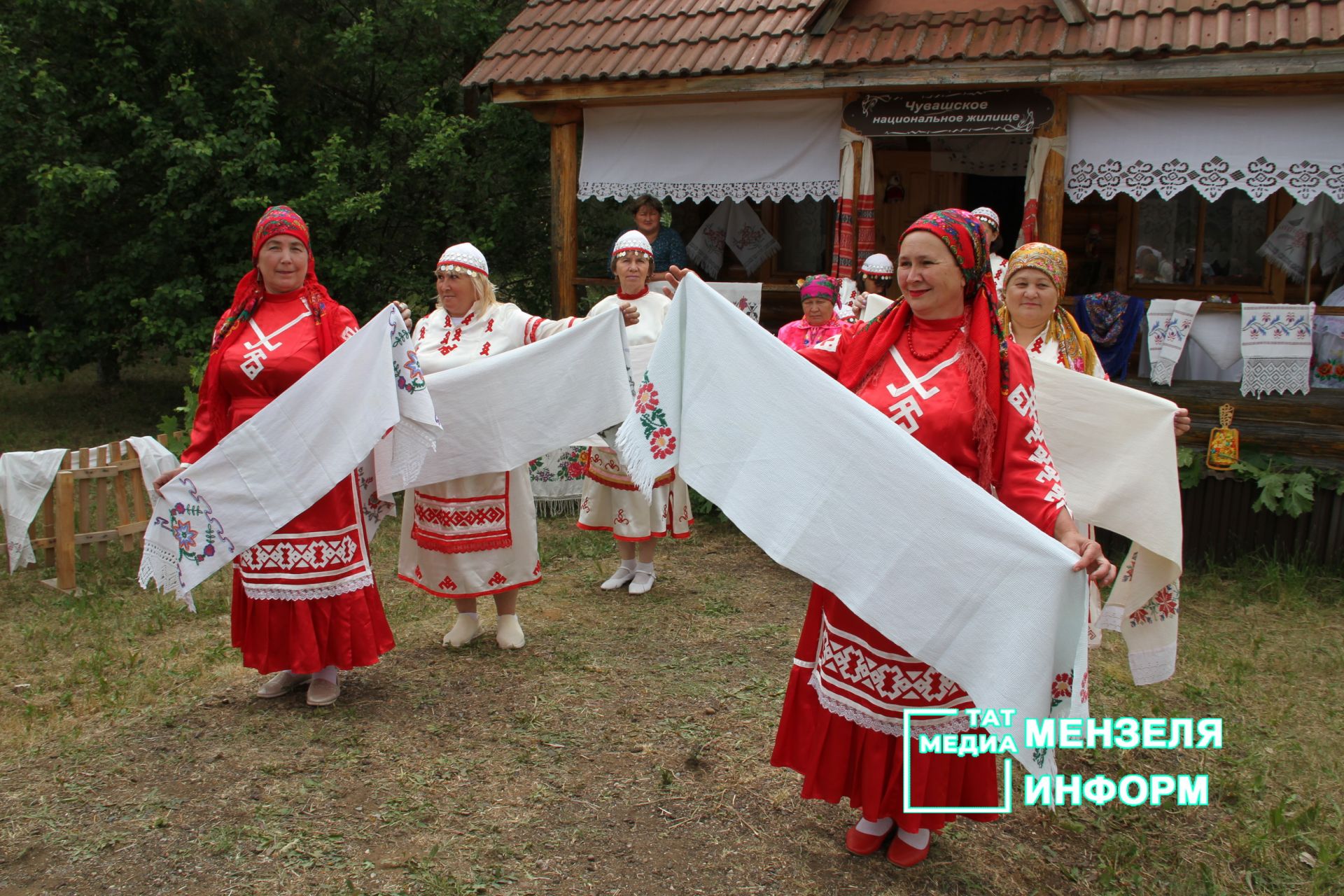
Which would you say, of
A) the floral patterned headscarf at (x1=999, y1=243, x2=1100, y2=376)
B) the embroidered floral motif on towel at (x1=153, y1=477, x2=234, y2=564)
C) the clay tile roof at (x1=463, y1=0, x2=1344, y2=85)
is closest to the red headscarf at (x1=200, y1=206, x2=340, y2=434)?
the embroidered floral motif on towel at (x1=153, y1=477, x2=234, y2=564)

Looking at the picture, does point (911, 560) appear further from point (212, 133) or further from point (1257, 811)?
point (212, 133)

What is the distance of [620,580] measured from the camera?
6.14 metres

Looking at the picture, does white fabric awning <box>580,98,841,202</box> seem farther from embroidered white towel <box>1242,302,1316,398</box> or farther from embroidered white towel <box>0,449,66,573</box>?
embroidered white towel <box>0,449,66,573</box>

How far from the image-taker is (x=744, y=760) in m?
3.81

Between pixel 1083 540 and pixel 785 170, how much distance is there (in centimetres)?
591

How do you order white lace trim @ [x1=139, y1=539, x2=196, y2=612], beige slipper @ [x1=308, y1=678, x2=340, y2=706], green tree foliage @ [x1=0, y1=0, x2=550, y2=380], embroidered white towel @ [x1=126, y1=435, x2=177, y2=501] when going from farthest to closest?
green tree foliage @ [x1=0, y1=0, x2=550, y2=380] < embroidered white towel @ [x1=126, y1=435, x2=177, y2=501] < beige slipper @ [x1=308, y1=678, x2=340, y2=706] < white lace trim @ [x1=139, y1=539, x2=196, y2=612]

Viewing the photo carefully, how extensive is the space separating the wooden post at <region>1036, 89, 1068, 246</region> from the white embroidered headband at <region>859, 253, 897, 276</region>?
1045mm

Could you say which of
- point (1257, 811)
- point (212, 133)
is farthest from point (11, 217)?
point (1257, 811)

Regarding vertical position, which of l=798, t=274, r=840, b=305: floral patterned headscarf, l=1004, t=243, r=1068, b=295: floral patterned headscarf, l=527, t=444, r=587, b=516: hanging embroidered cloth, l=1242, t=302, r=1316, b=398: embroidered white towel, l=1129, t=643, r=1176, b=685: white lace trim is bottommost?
l=527, t=444, r=587, b=516: hanging embroidered cloth

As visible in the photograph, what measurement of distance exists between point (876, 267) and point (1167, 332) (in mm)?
1969

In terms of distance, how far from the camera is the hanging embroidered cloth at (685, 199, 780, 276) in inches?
384

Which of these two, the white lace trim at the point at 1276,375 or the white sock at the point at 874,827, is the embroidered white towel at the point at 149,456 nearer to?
the white sock at the point at 874,827

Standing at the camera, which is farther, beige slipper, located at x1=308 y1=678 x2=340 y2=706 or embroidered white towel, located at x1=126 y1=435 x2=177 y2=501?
embroidered white towel, located at x1=126 y1=435 x2=177 y2=501

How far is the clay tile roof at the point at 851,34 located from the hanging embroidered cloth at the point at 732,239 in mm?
2119
